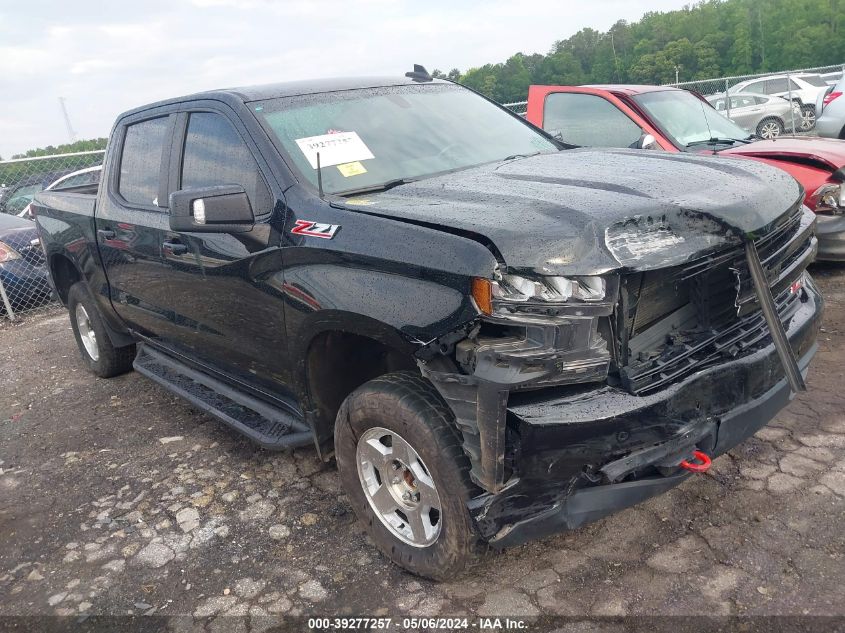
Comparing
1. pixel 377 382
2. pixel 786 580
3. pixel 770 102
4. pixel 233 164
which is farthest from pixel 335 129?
pixel 770 102

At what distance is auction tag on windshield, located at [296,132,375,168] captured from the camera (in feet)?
10.5

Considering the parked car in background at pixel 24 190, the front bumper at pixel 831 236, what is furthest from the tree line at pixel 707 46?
the front bumper at pixel 831 236

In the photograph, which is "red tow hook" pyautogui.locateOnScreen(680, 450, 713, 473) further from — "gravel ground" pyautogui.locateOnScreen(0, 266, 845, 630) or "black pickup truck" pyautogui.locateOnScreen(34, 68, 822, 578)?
"gravel ground" pyautogui.locateOnScreen(0, 266, 845, 630)

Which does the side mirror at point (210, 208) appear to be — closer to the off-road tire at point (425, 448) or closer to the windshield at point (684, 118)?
the off-road tire at point (425, 448)

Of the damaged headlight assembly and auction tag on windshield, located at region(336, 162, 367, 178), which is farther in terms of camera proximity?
auction tag on windshield, located at region(336, 162, 367, 178)

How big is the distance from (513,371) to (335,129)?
5.66 feet

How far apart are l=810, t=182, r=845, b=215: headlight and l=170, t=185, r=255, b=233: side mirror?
4277 mm

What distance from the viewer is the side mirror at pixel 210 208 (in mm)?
2980

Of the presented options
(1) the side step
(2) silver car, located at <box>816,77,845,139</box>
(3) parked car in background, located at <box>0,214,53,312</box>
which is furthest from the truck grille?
(2) silver car, located at <box>816,77,845,139</box>

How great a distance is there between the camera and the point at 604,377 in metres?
2.27

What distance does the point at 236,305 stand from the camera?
11.2 feet

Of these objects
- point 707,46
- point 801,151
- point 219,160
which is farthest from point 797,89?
point 707,46

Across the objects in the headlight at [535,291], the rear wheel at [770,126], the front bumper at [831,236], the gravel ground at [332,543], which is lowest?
the rear wheel at [770,126]

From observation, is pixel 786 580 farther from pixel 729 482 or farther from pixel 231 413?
pixel 231 413
